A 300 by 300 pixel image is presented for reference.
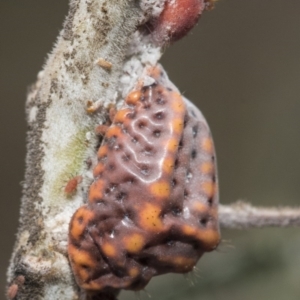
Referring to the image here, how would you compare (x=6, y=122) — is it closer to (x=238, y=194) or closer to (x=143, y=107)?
(x=238, y=194)

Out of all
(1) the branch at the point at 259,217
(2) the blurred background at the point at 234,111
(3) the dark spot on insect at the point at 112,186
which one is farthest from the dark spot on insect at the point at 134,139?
(2) the blurred background at the point at 234,111

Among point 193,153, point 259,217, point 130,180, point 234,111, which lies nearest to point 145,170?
point 130,180

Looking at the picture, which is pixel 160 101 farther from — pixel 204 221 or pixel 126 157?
pixel 204 221

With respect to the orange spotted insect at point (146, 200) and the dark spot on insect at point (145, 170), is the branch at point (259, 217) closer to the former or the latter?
the orange spotted insect at point (146, 200)

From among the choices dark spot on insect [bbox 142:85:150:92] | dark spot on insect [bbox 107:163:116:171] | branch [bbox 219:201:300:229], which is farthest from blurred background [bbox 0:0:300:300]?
dark spot on insect [bbox 107:163:116:171]

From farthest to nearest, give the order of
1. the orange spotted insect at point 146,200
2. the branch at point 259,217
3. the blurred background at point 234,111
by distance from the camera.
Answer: the blurred background at point 234,111
the branch at point 259,217
the orange spotted insect at point 146,200

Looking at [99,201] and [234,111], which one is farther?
[234,111]

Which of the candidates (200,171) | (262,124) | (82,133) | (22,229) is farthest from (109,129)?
(262,124)
